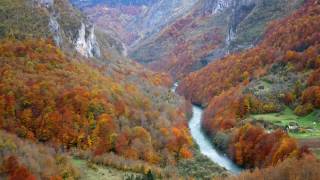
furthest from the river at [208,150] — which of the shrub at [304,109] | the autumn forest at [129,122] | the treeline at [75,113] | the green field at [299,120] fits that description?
the shrub at [304,109]

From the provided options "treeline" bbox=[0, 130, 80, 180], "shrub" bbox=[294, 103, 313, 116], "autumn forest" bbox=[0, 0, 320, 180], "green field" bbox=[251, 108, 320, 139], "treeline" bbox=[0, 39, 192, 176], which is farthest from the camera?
"shrub" bbox=[294, 103, 313, 116]

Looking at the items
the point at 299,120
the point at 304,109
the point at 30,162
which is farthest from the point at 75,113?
the point at 304,109

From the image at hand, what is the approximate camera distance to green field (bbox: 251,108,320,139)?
13475 centimetres

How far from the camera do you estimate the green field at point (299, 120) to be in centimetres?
13475

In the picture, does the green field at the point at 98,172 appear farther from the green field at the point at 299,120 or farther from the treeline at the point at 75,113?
the green field at the point at 299,120

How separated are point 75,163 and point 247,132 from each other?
4000 cm

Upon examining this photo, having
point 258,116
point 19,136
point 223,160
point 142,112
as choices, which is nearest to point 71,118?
point 19,136

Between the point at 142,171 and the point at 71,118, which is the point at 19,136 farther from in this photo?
the point at 142,171

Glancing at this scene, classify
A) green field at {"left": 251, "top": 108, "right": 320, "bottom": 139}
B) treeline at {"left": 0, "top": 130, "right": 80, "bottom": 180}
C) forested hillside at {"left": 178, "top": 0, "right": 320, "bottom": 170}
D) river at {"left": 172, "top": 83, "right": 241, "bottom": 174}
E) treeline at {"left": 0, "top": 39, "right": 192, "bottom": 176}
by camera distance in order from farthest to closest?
1. treeline at {"left": 0, "top": 39, "right": 192, "bottom": 176}
2. river at {"left": 172, "top": 83, "right": 241, "bottom": 174}
3. green field at {"left": 251, "top": 108, "right": 320, "bottom": 139}
4. forested hillside at {"left": 178, "top": 0, "right": 320, "bottom": 170}
5. treeline at {"left": 0, "top": 130, "right": 80, "bottom": 180}

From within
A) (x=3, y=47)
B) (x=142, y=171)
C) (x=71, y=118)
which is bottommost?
(x=142, y=171)

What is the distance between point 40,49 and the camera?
177625mm

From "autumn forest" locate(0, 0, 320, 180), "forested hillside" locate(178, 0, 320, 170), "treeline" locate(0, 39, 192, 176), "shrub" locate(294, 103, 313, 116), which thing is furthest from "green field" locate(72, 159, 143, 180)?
"shrub" locate(294, 103, 313, 116)

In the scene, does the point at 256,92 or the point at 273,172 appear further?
the point at 256,92

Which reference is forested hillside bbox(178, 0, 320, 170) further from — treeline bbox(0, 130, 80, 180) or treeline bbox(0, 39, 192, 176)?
treeline bbox(0, 130, 80, 180)
